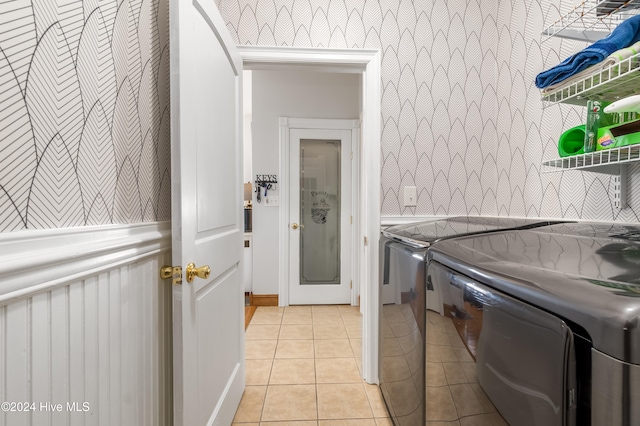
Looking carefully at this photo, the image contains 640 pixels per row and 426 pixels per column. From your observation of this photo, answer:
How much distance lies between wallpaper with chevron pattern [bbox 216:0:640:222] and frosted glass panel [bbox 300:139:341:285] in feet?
5.19

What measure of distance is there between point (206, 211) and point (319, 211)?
2280 millimetres

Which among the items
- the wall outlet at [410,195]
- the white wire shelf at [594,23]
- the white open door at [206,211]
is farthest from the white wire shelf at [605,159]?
the white open door at [206,211]

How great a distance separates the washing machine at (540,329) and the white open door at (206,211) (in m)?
0.84

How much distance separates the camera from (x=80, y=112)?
0.75 meters

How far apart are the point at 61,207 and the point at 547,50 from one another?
2068 millimetres

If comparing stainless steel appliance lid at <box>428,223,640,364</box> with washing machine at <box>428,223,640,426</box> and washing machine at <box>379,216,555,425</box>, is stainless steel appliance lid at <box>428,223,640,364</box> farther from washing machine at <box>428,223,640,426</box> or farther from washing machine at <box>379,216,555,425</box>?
washing machine at <box>379,216,555,425</box>

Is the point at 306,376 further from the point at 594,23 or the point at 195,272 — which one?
the point at 594,23

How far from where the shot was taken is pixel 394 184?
6.21 ft

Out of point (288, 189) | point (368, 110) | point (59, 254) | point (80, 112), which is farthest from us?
point (288, 189)

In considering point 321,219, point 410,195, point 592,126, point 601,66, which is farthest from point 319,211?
point 601,66

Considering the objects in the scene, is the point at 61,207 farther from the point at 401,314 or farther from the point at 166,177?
the point at 401,314

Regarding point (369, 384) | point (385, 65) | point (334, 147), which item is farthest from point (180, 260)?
point (334, 147)

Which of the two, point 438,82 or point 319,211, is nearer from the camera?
point 438,82

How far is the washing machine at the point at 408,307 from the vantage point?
3.53ft
